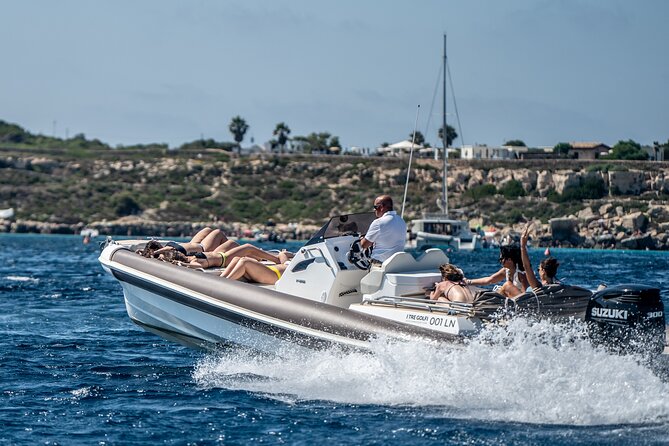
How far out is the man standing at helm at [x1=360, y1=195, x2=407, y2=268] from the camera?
435 inches

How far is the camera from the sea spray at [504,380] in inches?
351

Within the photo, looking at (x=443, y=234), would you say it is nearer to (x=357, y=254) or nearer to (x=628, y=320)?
(x=357, y=254)

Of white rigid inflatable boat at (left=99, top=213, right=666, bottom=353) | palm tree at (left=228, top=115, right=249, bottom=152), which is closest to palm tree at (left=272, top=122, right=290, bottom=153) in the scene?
palm tree at (left=228, top=115, right=249, bottom=152)

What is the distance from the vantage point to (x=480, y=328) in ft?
32.1

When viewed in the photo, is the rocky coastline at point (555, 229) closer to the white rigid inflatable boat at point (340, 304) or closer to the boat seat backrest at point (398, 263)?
the white rigid inflatable boat at point (340, 304)

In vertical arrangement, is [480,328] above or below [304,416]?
above

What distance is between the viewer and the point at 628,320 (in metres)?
9.18

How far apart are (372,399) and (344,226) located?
2.54 metres

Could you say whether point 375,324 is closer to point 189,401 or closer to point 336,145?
point 189,401

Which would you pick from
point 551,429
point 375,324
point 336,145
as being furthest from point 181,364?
point 336,145

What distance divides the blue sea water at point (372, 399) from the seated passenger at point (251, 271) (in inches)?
40.0

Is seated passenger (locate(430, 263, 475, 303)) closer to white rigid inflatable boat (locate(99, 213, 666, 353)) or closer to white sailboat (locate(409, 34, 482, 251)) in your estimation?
white rigid inflatable boat (locate(99, 213, 666, 353))

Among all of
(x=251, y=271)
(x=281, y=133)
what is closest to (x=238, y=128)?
(x=281, y=133)

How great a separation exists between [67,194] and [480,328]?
3760 inches
